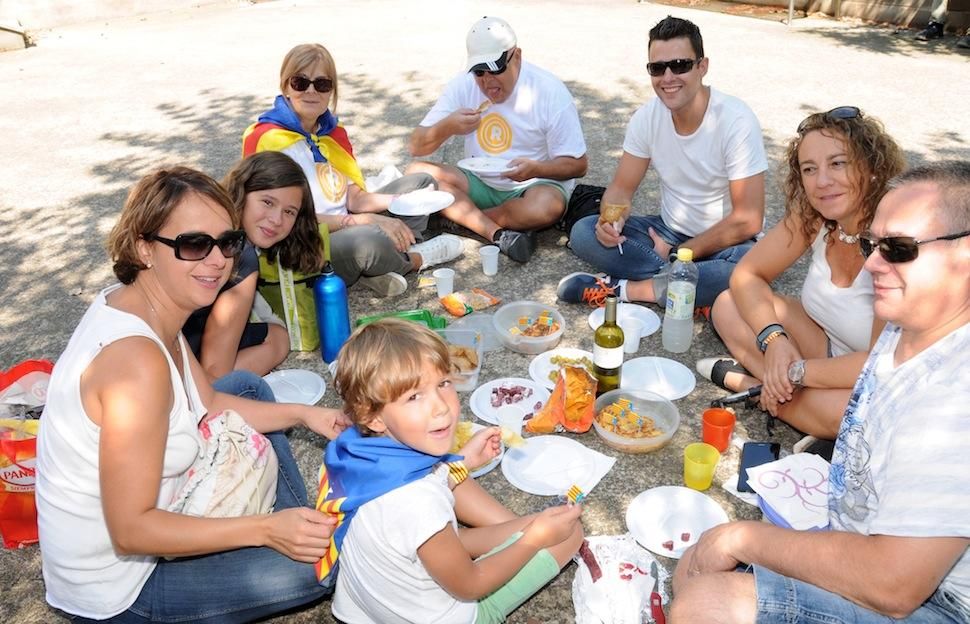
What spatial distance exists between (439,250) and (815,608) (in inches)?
148

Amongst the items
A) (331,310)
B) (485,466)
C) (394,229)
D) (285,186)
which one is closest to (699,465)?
(485,466)

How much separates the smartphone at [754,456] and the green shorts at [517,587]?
994 millimetres

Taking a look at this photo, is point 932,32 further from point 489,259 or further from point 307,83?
point 307,83

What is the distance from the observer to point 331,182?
16.9ft

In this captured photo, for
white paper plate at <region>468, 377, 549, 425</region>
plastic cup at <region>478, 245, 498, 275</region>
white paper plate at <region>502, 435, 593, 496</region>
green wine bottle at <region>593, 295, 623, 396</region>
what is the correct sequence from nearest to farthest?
white paper plate at <region>502, 435, 593, 496</region>, green wine bottle at <region>593, 295, 623, 396</region>, white paper plate at <region>468, 377, 549, 425</region>, plastic cup at <region>478, 245, 498, 275</region>

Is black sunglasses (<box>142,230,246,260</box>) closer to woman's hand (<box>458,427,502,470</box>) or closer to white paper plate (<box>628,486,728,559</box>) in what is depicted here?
woman's hand (<box>458,427,502,470</box>)

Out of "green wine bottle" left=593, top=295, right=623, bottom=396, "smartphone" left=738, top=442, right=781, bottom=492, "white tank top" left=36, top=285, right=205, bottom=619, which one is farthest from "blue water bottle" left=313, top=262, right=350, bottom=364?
"smartphone" left=738, top=442, right=781, bottom=492

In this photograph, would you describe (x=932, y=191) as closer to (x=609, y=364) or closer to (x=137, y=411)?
(x=609, y=364)

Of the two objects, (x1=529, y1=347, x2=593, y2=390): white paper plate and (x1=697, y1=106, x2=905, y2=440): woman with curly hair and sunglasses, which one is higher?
(x1=697, y1=106, x2=905, y2=440): woman with curly hair and sunglasses

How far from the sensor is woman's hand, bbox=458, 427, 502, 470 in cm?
290

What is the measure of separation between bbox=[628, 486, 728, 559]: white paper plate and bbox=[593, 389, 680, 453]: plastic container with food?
30cm

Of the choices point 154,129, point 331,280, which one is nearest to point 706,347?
point 331,280

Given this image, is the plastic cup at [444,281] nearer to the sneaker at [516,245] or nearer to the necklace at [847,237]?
the sneaker at [516,245]

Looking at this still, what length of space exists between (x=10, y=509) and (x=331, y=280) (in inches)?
71.0
